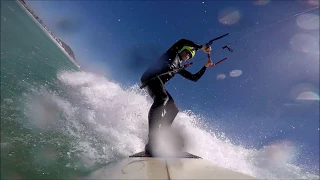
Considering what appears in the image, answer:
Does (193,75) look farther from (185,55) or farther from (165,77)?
(165,77)

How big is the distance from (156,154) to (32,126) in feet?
17.0

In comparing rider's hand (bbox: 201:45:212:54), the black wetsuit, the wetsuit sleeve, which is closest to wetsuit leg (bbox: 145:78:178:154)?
the black wetsuit

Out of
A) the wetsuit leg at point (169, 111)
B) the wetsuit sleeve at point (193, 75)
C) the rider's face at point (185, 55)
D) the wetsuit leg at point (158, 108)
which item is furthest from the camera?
the wetsuit sleeve at point (193, 75)

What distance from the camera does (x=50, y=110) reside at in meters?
9.65

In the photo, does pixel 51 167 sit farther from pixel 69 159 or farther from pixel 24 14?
pixel 24 14

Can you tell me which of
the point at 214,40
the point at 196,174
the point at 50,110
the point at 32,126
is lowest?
the point at 196,174

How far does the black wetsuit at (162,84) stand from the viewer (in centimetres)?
374

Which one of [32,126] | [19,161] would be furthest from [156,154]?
[32,126]

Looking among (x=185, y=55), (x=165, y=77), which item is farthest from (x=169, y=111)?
(x=185, y=55)

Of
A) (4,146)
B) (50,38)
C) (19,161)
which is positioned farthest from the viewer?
(50,38)

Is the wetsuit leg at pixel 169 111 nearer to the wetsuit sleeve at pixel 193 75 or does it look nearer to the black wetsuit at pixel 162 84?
the black wetsuit at pixel 162 84

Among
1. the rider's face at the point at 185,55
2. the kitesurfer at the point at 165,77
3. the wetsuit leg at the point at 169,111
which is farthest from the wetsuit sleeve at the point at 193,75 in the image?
the wetsuit leg at the point at 169,111

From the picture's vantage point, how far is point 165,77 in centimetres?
430

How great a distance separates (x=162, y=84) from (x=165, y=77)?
246 mm
